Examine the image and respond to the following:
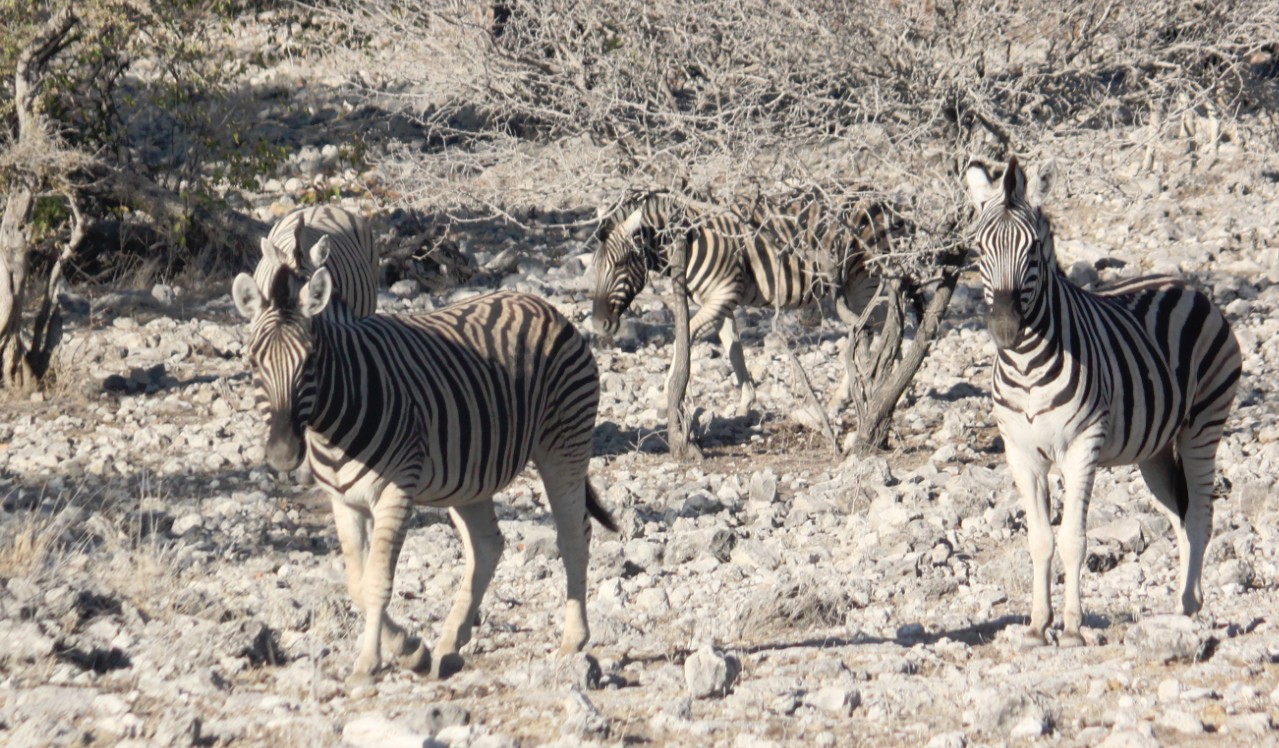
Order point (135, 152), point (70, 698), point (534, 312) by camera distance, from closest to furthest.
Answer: point (70, 698), point (534, 312), point (135, 152)

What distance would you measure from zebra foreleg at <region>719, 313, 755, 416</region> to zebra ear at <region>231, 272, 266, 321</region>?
7068mm

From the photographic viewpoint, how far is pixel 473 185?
34.5 ft

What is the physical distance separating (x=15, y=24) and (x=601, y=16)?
461 cm

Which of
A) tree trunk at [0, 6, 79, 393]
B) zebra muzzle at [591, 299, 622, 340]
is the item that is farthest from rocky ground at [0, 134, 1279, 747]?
zebra muzzle at [591, 299, 622, 340]

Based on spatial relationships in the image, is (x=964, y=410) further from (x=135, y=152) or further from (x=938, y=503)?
(x=135, y=152)

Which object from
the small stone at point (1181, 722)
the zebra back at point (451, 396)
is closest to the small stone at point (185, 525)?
the zebra back at point (451, 396)

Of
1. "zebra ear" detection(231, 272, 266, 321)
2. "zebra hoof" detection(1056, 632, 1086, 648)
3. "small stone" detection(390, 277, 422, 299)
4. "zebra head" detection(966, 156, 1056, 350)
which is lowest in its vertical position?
"zebra hoof" detection(1056, 632, 1086, 648)

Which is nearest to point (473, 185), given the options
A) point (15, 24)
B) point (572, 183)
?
point (572, 183)

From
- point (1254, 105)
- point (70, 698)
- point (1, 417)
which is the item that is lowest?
point (70, 698)

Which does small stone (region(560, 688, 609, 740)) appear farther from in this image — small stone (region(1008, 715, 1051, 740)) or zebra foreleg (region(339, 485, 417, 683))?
small stone (region(1008, 715, 1051, 740))

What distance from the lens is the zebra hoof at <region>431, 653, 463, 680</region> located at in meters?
5.73

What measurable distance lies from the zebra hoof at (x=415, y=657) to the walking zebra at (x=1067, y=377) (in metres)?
2.50

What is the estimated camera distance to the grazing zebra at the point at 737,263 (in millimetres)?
11305

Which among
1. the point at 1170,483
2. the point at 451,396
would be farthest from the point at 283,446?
the point at 1170,483
